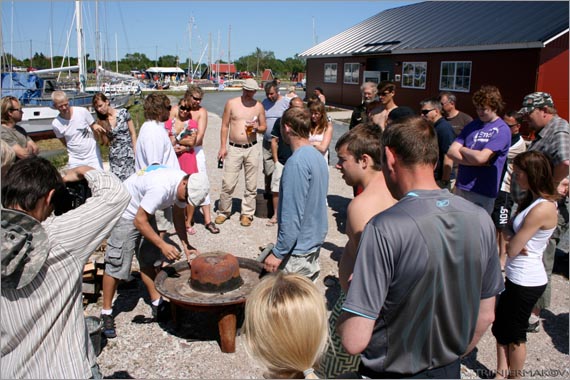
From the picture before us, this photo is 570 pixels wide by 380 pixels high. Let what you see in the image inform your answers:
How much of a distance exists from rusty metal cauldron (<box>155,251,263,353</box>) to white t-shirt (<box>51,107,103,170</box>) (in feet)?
8.98

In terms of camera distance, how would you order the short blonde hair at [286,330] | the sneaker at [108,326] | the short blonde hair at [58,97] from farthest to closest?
1. the short blonde hair at [58,97]
2. the sneaker at [108,326]
3. the short blonde hair at [286,330]

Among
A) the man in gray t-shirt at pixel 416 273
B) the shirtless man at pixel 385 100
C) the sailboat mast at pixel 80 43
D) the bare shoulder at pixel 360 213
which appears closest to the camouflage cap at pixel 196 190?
the bare shoulder at pixel 360 213

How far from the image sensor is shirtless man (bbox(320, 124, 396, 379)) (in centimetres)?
259

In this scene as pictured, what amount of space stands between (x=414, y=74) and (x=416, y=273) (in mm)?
21414

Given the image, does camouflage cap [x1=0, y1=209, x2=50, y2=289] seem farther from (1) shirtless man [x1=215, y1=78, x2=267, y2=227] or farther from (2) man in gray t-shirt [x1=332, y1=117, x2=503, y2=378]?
(1) shirtless man [x1=215, y1=78, x2=267, y2=227]

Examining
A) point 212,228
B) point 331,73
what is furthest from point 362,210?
point 331,73

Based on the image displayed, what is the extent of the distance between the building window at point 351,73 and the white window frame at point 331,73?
120 cm

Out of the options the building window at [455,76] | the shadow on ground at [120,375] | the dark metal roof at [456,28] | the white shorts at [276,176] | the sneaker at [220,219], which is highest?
the dark metal roof at [456,28]

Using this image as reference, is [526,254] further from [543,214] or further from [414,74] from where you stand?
[414,74]

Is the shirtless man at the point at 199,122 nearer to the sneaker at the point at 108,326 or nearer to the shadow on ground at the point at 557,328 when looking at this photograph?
the sneaker at the point at 108,326

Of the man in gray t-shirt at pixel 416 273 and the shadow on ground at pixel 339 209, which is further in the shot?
the shadow on ground at pixel 339 209

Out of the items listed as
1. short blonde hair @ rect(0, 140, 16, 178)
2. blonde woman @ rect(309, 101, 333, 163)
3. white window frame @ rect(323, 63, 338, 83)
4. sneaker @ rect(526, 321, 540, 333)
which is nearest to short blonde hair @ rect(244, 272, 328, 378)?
short blonde hair @ rect(0, 140, 16, 178)

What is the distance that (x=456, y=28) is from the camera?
2073 cm

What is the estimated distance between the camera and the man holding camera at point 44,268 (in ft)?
6.05
